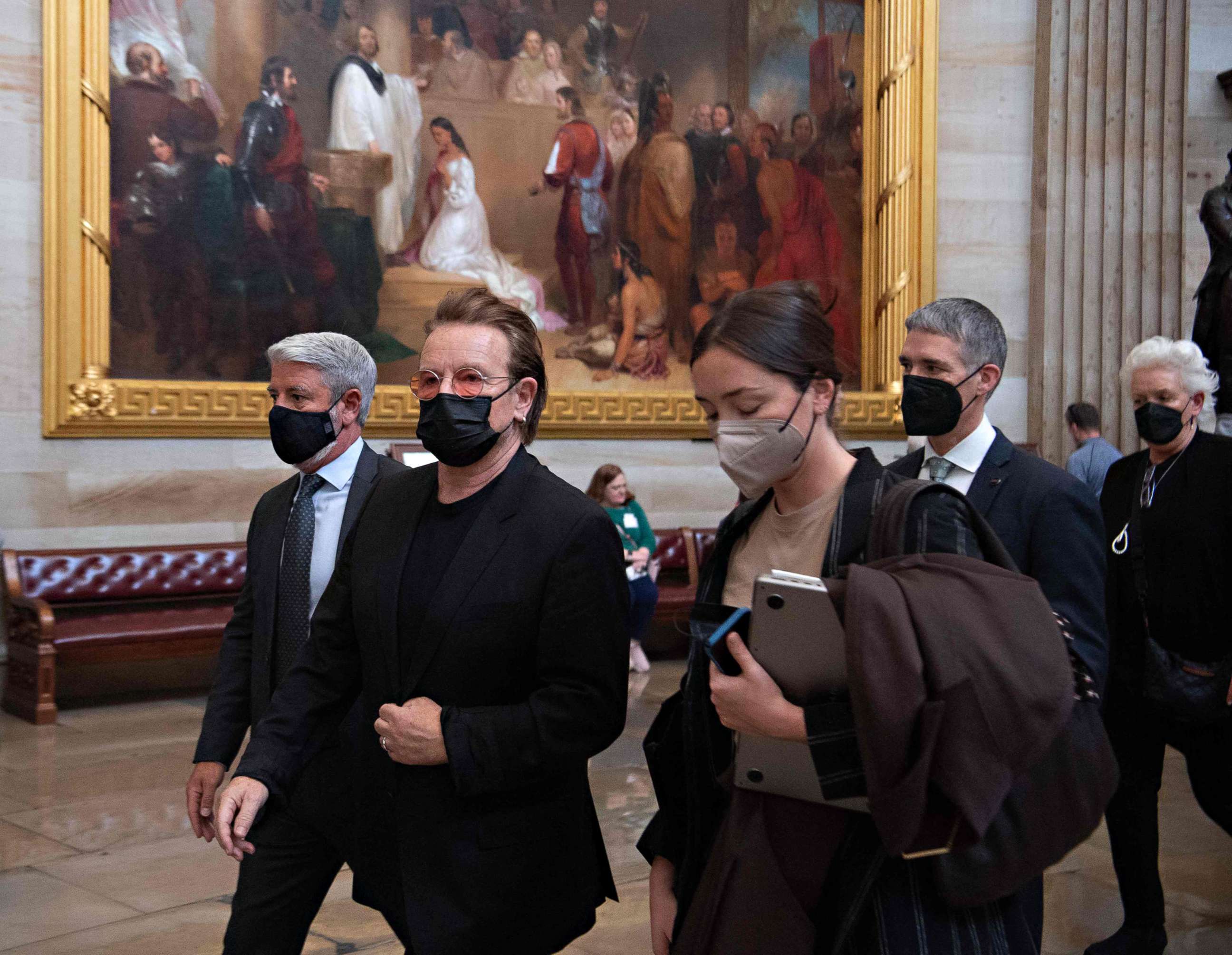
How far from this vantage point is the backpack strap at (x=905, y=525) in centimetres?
165

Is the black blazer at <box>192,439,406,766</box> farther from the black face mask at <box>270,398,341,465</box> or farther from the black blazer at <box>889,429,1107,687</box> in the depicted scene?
the black blazer at <box>889,429,1107,687</box>

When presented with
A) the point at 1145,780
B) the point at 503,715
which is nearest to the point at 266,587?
the point at 503,715

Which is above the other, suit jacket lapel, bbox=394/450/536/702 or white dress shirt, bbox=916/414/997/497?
white dress shirt, bbox=916/414/997/497

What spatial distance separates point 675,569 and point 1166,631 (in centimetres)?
679

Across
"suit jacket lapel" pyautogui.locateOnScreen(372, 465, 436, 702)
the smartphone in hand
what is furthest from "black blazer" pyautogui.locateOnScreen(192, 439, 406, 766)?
the smartphone in hand

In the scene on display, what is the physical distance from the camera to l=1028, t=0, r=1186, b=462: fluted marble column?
38.0ft

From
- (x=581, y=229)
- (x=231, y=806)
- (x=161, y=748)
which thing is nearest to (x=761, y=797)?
(x=231, y=806)

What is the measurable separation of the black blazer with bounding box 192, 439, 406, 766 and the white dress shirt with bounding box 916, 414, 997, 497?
4.19 feet

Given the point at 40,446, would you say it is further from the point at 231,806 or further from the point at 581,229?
the point at 231,806

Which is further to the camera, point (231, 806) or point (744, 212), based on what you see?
point (744, 212)

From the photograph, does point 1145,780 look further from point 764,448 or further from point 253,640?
point 253,640

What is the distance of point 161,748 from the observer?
6949 millimetres

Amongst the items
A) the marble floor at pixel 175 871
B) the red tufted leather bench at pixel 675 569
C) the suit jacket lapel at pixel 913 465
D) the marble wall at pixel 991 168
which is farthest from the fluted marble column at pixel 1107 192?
the suit jacket lapel at pixel 913 465

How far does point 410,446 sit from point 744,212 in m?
3.82
